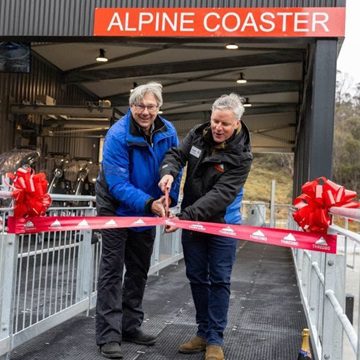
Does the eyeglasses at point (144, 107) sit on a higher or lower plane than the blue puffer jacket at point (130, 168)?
higher

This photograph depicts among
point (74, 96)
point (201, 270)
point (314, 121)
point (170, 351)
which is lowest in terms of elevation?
point (170, 351)

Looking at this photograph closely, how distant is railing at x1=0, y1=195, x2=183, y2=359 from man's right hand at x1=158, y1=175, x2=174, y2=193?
0.98 metres

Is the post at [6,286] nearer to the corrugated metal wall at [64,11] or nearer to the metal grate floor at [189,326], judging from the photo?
the metal grate floor at [189,326]

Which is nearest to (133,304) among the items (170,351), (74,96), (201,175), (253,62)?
(170,351)

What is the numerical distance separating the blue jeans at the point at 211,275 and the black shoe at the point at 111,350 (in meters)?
0.58

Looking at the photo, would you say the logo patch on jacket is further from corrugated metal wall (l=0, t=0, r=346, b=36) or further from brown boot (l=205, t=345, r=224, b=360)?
corrugated metal wall (l=0, t=0, r=346, b=36)

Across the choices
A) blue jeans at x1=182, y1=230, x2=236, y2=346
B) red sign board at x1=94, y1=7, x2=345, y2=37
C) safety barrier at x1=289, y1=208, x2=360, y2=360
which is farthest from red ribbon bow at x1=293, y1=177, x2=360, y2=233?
red sign board at x1=94, y1=7, x2=345, y2=37

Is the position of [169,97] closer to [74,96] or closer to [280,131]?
[74,96]

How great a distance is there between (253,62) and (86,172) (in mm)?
4201

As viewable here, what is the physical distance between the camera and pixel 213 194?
347 centimetres

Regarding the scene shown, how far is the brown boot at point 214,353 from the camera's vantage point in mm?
3494

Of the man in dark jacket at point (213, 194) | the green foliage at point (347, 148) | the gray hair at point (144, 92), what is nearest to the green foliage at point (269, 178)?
the green foliage at point (347, 148)

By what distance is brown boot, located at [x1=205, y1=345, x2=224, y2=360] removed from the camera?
349 centimetres

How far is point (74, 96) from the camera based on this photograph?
14.9 m
